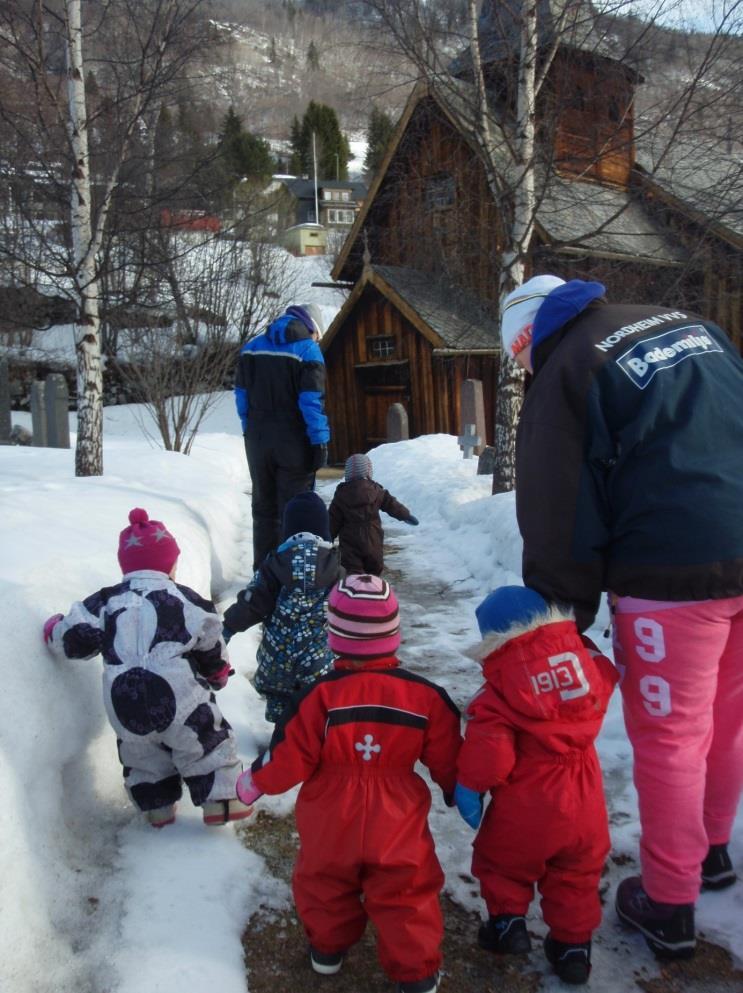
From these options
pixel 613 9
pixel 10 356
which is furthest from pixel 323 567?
pixel 10 356

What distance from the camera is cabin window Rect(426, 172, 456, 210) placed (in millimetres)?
16562

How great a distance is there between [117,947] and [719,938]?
5.35ft

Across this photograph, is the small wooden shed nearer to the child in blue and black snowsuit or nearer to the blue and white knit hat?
the blue and white knit hat

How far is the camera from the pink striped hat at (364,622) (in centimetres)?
236

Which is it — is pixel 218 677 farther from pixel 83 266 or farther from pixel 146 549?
pixel 83 266

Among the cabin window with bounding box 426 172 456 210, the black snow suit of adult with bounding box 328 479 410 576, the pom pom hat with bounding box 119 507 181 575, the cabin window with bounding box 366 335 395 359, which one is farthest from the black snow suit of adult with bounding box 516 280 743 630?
the cabin window with bounding box 366 335 395 359

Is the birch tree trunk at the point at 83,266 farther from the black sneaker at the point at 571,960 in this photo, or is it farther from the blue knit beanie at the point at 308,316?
the black sneaker at the point at 571,960

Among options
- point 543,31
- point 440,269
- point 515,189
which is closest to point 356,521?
point 515,189

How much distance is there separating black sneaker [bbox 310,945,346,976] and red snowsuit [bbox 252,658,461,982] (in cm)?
3

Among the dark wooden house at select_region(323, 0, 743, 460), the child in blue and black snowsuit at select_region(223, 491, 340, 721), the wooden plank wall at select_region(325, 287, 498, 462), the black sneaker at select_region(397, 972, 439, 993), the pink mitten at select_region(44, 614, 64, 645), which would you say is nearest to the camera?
the black sneaker at select_region(397, 972, 439, 993)

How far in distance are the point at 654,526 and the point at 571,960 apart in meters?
1.14

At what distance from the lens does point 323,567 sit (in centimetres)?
360

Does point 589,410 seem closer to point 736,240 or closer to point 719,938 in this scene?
point 719,938

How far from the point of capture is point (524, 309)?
2.50m
